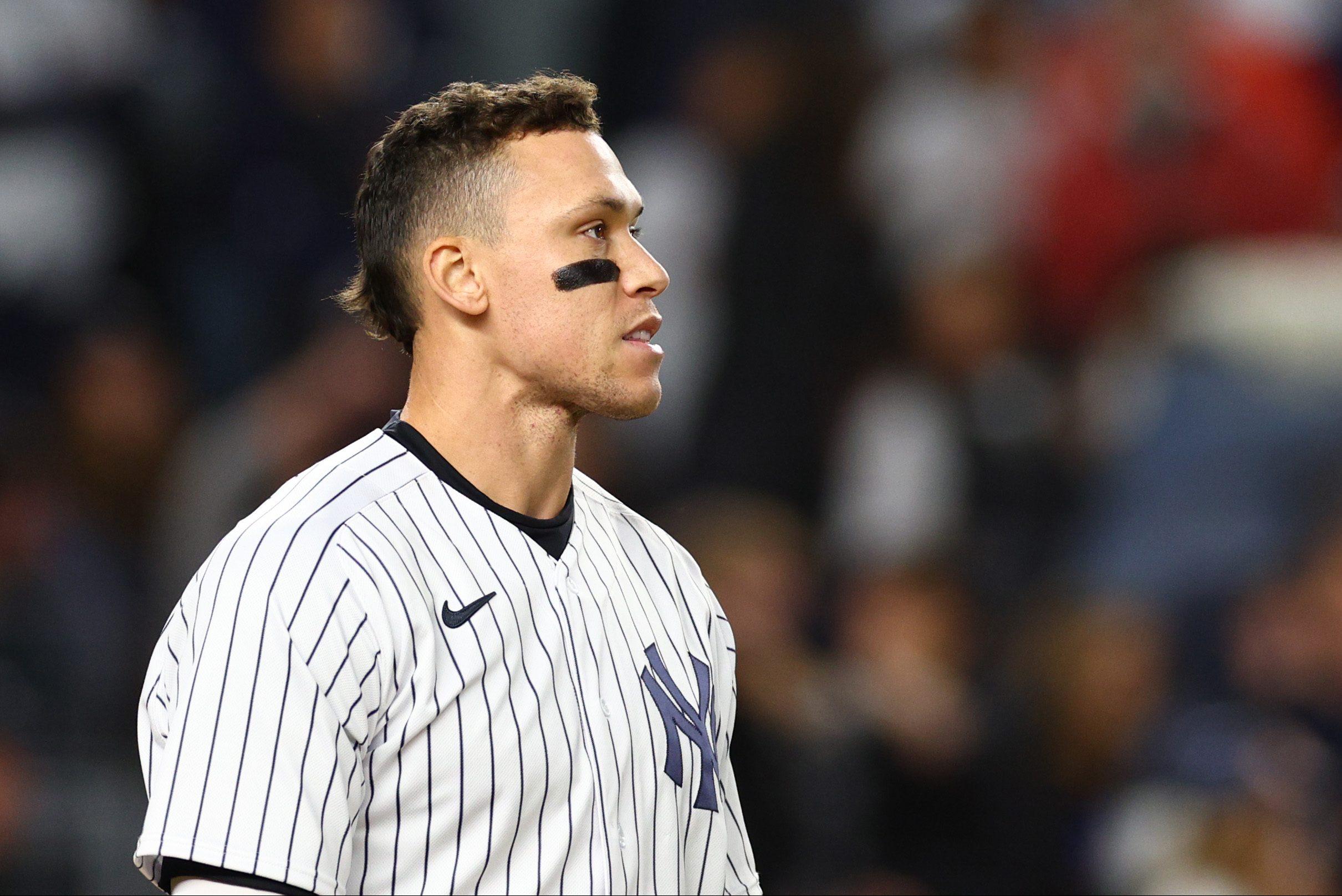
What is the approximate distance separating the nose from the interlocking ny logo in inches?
16.2

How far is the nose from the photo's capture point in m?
1.90

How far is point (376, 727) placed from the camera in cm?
159

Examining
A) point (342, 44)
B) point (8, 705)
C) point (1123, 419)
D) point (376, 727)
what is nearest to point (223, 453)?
point (8, 705)

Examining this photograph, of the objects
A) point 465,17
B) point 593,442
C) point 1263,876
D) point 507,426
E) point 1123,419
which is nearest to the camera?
point 507,426

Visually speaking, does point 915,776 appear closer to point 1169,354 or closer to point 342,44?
point 1169,354

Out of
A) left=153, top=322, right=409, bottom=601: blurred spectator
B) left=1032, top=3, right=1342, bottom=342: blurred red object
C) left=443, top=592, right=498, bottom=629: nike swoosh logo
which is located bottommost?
left=443, top=592, right=498, bottom=629: nike swoosh logo

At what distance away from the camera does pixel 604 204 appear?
1.88 meters

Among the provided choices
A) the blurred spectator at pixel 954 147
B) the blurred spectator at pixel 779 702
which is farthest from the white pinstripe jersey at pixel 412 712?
the blurred spectator at pixel 954 147

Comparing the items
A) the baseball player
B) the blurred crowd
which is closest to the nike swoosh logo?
the baseball player

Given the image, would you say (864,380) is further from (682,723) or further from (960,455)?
(682,723)

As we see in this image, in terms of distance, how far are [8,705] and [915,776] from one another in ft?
7.56

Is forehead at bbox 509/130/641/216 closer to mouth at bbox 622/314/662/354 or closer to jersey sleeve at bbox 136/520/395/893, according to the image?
mouth at bbox 622/314/662/354

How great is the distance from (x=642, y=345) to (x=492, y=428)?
0.20 metres

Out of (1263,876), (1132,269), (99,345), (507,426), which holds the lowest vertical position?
(1263,876)
